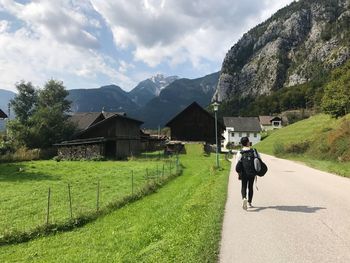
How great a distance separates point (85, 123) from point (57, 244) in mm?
54238

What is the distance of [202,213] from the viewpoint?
11422 mm

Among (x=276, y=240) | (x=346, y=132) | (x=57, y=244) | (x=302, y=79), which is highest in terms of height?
(x=302, y=79)

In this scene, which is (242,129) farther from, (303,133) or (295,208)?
(295,208)

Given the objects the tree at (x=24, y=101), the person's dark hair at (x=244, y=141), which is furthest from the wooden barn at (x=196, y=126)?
the person's dark hair at (x=244, y=141)

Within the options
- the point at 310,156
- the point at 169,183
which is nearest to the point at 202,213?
the point at 169,183

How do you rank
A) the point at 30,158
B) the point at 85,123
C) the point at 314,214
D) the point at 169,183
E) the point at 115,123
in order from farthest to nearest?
the point at 85,123
the point at 115,123
the point at 30,158
the point at 169,183
the point at 314,214

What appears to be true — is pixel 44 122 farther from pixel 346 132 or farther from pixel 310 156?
pixel 346 132

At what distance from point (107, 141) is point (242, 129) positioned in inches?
2566

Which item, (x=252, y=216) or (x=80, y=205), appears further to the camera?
(x=80, y=205)

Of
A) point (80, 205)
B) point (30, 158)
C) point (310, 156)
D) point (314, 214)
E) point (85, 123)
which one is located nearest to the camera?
point (314, 214)

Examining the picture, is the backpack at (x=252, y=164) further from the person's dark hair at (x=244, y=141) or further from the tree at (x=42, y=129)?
the tree at (x=42, y=129)

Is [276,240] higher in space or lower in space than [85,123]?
lower

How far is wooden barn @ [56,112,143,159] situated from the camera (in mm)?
47344

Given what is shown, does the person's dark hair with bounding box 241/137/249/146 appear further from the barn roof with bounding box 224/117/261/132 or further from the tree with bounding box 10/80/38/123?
the barn roof with bounding box 224/117/261/132
